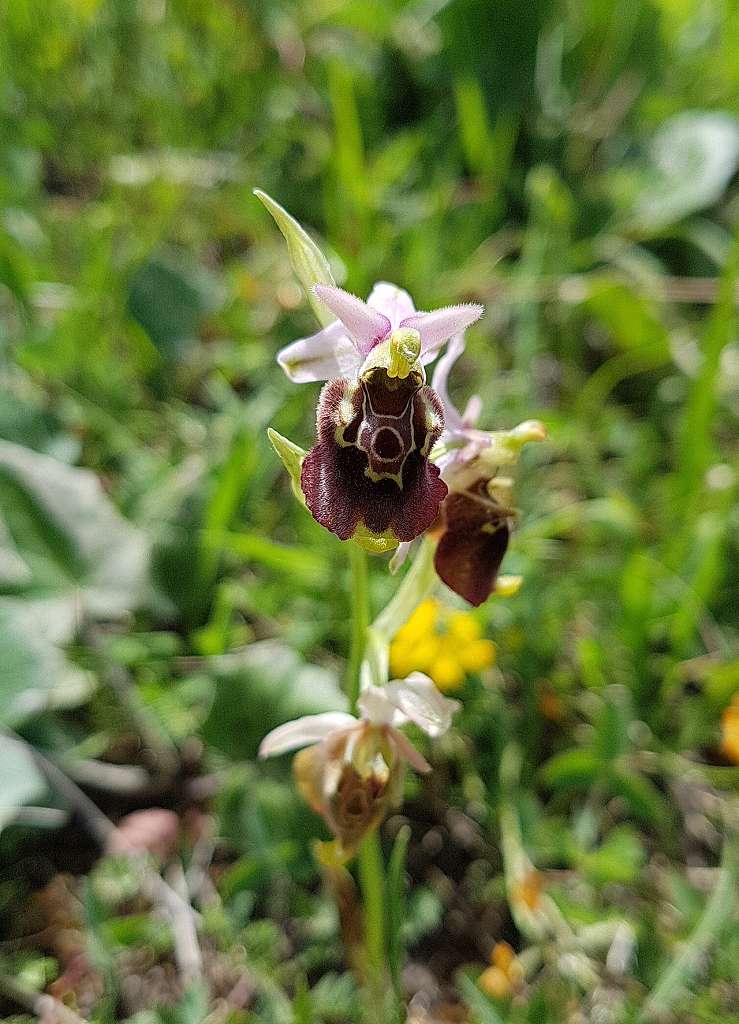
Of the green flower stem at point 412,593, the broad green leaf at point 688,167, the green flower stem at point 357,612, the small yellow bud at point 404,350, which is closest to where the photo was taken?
the small yellow bud at point 404,350

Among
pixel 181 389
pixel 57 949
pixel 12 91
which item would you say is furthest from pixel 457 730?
pixel 12 91

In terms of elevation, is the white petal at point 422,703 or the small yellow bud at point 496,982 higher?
the white petal at point 422,703

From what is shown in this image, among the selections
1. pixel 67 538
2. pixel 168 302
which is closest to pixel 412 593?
pixel 67 538

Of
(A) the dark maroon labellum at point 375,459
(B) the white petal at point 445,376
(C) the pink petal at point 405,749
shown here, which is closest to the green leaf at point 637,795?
(C) the pink petal at point 405,749

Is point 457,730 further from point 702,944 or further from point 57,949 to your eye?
point 57,949

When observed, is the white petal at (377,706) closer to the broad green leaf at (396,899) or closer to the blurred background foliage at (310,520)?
the broad green leaf at (396,899)
